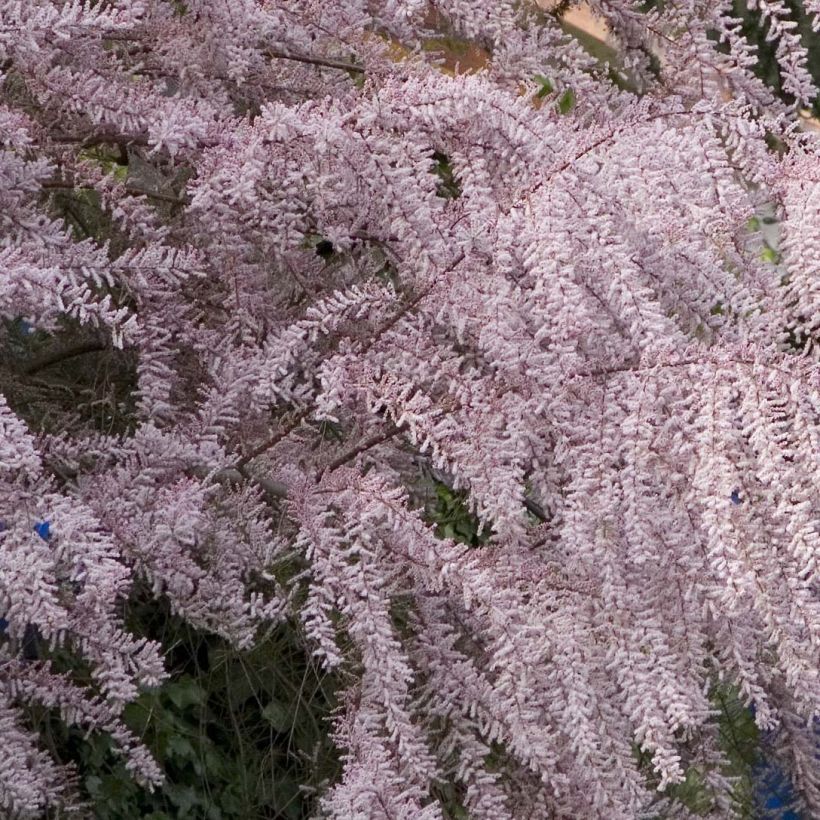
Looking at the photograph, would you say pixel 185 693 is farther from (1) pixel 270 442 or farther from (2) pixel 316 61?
(2) pixel 316 61

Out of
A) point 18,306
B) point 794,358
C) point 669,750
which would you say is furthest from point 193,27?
point 669,750

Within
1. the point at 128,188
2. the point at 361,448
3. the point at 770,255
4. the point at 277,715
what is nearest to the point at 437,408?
the point at 361,448

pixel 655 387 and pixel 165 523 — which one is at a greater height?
pixel 655 387

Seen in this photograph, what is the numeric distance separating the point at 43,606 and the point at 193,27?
1118mm

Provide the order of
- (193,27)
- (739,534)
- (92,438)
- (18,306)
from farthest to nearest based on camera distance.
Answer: (193,27), (92,438), (18,306), (739,534)

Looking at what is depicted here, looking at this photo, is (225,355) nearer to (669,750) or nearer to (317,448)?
(317,448)

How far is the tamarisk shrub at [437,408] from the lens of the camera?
1.86 m

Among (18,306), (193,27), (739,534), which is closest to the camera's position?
(739,534)

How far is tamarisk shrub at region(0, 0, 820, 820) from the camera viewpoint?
6.10 feet

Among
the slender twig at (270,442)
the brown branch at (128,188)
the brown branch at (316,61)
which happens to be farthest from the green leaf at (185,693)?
the brown branch at (316,61)

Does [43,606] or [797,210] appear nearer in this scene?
[43,606]

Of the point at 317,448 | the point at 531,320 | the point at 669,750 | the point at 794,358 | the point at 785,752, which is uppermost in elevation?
the point at 794,358

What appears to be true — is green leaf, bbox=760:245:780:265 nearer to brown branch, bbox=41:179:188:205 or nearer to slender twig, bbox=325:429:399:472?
slender twig, bbox=325:429:399:472

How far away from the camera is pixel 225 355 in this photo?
7.64 ft
